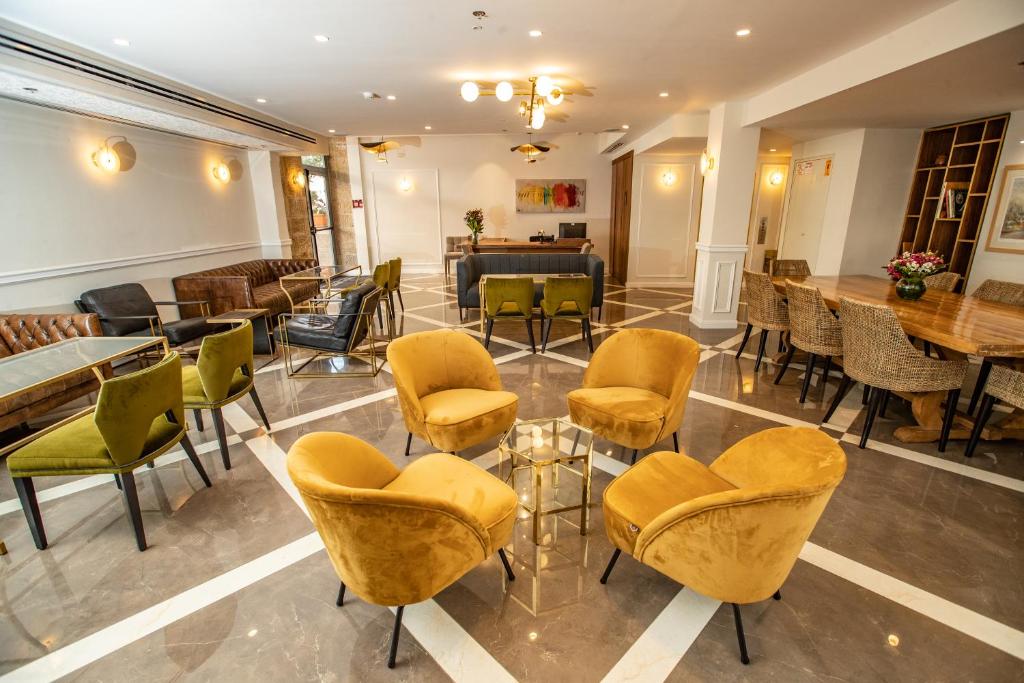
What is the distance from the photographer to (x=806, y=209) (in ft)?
22.4

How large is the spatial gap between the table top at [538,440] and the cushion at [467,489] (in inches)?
8.4

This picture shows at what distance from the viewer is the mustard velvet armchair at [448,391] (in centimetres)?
245

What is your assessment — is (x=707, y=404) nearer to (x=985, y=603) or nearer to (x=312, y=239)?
(x=985, y=603)

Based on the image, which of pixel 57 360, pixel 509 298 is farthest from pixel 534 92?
pixel 57 360

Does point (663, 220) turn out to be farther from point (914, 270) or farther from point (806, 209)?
point (914, 270)

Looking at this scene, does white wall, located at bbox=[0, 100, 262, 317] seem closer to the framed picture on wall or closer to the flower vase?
the flower vase

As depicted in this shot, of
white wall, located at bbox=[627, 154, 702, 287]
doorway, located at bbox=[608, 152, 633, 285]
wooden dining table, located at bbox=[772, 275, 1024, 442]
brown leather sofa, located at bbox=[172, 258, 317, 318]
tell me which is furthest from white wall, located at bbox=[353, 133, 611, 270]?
wooden dining table, located at bbox=[772, 275, 1024, 442]

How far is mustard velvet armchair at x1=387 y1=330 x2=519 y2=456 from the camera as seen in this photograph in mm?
2447

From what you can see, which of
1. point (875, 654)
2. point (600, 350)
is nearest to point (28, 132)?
point (600, 350)

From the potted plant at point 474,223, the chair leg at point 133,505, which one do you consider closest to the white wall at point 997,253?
the potted plant at point 474,223

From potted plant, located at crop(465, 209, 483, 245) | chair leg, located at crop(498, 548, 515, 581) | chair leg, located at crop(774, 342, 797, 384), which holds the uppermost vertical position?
potted plant, located at crop(465, 209, 483, 245)

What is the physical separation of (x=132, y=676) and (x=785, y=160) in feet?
35.8

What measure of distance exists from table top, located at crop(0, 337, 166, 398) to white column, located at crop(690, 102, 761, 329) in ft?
18.4

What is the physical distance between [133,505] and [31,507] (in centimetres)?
46
